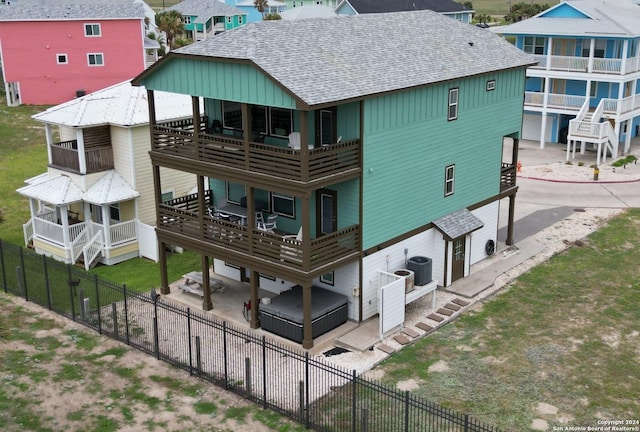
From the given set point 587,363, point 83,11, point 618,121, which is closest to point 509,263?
point 587,363

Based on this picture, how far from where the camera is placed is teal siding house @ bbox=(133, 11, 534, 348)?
21922 mm

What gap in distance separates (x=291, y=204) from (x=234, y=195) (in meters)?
3.04

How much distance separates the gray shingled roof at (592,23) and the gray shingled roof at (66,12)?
31005mm

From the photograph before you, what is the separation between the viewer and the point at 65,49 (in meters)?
59.5

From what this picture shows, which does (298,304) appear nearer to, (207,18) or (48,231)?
(48,231)

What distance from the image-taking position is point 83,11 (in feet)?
197

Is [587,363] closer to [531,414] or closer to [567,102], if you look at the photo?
[531,414]

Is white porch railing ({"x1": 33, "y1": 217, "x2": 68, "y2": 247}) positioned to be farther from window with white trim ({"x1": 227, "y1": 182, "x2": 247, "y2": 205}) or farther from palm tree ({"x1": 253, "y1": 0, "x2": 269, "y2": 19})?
palm tree ({"x1": 253, "y1": 0, "x2": 269, "y2": 19})

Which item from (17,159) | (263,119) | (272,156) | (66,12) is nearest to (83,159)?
(263,119)

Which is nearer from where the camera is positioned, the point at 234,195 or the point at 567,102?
the point at 234,195

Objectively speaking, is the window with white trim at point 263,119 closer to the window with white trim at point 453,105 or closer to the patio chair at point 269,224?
the patio chair at point 269,224

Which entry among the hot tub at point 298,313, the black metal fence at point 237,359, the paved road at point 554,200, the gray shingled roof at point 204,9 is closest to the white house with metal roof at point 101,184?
the black metal fence at point 237,359

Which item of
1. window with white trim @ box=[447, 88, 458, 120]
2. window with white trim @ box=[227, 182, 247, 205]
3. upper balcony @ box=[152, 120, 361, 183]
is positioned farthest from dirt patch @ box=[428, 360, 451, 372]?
window with white trim @ box=[227, 182, 247, 205]

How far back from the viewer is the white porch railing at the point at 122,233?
30.1m
